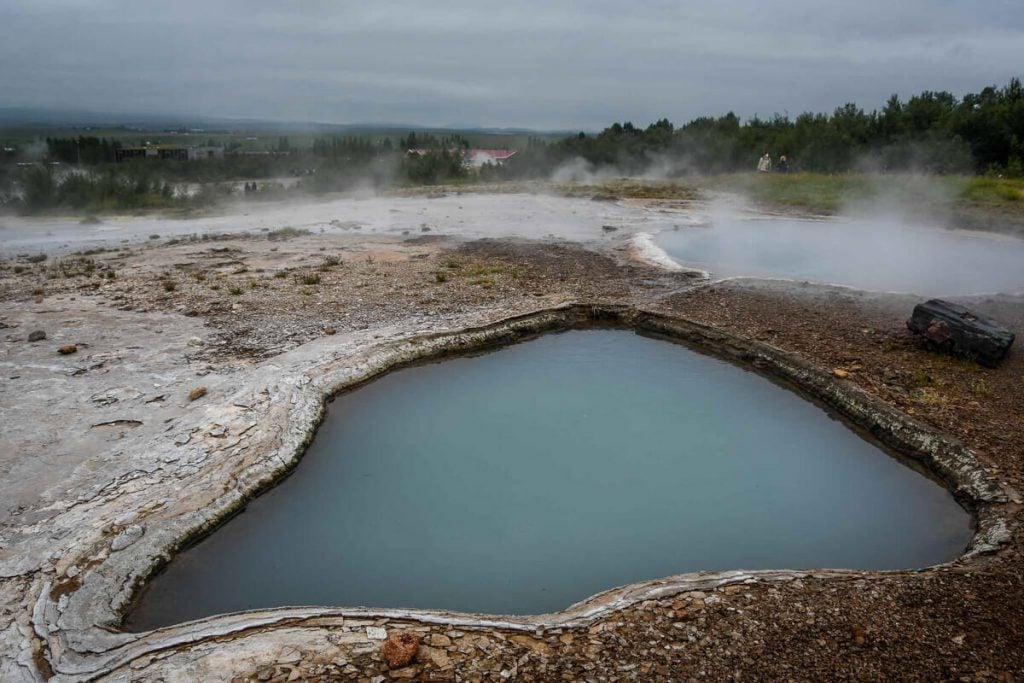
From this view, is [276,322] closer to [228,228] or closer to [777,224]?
[228,228]

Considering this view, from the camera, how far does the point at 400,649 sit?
3254 mm

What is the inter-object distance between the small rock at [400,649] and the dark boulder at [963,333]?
19.9ft

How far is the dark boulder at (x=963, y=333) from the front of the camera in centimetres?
659

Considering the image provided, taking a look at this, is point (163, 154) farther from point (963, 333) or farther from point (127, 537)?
point (963, 333)

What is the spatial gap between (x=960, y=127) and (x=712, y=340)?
738 inches

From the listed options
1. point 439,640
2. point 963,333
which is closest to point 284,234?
point 963,333

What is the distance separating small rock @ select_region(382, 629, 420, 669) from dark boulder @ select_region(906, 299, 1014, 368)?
6069mm

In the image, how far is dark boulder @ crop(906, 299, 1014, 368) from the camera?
6.59 meters

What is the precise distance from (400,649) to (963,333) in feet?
20.3

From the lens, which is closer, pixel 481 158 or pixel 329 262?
pixel 329 262

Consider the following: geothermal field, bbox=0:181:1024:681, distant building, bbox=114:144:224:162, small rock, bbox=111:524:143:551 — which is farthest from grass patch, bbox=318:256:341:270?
distant building, bbox=114:144:224:162

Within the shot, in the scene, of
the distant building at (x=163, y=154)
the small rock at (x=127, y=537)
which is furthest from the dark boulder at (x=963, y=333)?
the distant building at (x=163, y=154)

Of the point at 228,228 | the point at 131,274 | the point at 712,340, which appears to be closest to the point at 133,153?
the point at 228,228

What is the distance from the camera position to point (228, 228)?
48.7ft
